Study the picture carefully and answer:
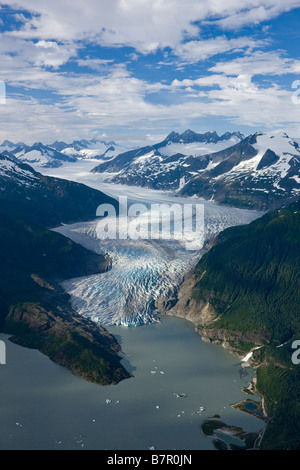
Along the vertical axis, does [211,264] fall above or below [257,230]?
below

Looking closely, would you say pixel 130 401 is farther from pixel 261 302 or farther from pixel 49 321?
pixel 261 302

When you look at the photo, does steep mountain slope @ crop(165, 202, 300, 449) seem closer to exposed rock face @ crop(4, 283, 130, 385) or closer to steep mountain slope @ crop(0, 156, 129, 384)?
exposed rock face @ crop(4, 283, 130, 385)

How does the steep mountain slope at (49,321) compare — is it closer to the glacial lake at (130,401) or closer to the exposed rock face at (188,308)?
the glacial lake at (130,401)

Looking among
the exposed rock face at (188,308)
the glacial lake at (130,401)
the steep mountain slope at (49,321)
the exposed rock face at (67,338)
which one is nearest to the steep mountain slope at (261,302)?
the exposed rock face at (188,308)

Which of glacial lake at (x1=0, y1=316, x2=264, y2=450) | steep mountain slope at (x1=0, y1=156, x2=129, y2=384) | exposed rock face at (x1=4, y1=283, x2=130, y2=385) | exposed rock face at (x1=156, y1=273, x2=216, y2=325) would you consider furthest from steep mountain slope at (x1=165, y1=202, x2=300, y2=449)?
steep mountain slope at (x1=0, y1=156, x2=129, y2=384)
